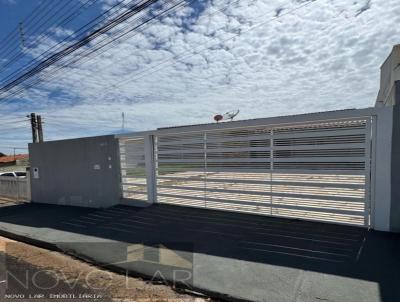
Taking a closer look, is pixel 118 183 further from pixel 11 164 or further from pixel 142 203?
pixel 11 164

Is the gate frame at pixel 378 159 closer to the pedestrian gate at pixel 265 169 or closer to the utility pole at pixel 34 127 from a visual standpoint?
the pedestrian gate at pixel 265 169

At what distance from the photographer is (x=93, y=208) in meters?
9.38

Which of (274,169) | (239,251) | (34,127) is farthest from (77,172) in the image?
(34,127)

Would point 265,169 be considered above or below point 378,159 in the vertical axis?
below

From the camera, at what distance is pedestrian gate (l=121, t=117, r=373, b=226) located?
576 cm

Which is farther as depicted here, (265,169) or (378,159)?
(265,169)

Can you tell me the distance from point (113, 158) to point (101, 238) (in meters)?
3.69

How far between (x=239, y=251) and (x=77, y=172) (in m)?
7.21

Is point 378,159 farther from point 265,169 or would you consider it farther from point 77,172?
point 77,172

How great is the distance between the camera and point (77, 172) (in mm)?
10008

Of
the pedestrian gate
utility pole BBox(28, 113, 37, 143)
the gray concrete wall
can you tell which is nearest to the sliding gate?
the pedestrian gate

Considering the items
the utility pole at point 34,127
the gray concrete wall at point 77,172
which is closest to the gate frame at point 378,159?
the gray concrete wall at point 77,172

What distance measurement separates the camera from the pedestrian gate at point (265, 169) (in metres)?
5.76

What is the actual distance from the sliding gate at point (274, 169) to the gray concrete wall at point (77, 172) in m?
1.68
